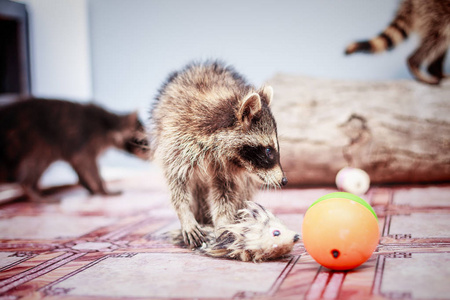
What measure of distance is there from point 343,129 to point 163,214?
1926mm

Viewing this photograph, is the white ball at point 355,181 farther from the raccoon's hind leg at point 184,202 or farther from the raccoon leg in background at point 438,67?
the raccoon's hind leg at point 184,202

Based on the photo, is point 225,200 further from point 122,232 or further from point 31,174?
point 31,174

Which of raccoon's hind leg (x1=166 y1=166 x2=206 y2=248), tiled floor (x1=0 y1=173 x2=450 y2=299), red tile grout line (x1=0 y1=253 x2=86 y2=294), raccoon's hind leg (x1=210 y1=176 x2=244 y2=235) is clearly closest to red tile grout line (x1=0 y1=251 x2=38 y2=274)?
tiled floor (x1=0 y1=173 x2=450 y2=299)

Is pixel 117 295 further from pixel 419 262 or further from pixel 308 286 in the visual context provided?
pixel 419 262

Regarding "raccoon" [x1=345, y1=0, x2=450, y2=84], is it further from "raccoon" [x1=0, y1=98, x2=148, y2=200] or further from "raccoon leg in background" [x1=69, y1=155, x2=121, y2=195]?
"raccoon leg in background" [x1=69, y1=155, x2=121, y2=195]

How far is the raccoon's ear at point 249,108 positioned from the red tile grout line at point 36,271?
124cm

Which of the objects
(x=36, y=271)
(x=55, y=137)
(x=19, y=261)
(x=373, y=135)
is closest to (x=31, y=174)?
(x=55, y=137)

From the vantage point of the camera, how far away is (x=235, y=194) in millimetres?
2863

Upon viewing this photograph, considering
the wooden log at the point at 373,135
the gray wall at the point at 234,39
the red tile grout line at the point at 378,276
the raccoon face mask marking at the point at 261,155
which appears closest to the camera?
the red tile grout line at the point at 378,276

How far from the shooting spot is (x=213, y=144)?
8.80ft

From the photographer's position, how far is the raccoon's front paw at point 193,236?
2.69 meters

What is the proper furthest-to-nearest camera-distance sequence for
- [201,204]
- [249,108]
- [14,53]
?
[14,53] → [201,204] → [249,108]

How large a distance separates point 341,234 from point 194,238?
3.21ft

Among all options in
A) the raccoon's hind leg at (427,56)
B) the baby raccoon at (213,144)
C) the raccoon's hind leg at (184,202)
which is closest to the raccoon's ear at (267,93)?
the baby raccoon at (213,144)
